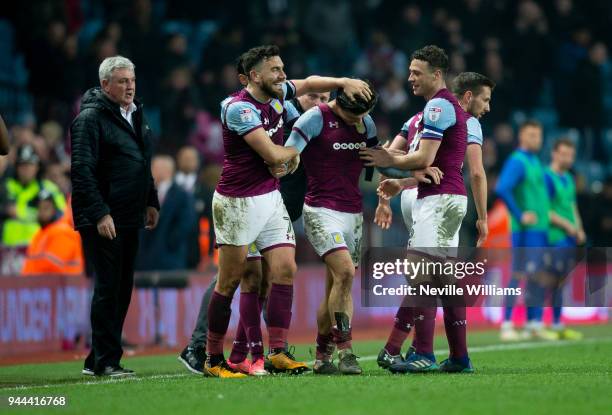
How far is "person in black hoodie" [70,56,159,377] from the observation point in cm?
965

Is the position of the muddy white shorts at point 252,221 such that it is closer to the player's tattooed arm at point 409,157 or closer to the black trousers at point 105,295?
the player's tattooed arm at point 409,157

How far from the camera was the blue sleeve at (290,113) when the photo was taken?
1006 cm

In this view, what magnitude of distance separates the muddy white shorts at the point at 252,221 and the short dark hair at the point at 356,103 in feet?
2.70

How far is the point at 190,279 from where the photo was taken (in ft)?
49.9

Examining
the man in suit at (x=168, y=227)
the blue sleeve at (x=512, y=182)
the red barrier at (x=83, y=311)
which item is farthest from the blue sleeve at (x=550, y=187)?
the man in suit at (x=168, y=227)

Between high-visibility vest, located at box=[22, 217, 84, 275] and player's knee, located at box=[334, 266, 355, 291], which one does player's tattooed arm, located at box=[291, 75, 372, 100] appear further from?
high-visibility vest, located at box=[22, 217, 84, 275]

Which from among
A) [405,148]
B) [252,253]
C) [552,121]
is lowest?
[252,253]

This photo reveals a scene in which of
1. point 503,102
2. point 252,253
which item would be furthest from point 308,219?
point 503,102

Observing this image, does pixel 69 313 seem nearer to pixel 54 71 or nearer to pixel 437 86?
A: pixel 54 71

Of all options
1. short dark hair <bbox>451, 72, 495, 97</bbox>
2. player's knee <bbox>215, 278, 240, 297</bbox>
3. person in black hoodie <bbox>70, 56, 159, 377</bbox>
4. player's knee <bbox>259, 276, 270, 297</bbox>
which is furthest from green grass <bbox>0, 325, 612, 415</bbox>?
short dark hair <bbox>451, 72, 495, 97</bbox>

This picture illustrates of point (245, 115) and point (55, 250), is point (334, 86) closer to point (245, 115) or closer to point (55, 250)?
point (245, 115)

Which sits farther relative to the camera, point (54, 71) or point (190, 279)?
point (54, 71)

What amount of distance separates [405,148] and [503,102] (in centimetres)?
1196

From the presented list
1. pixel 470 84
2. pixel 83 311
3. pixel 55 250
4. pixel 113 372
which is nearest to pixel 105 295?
pixel 113 372
